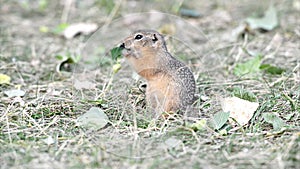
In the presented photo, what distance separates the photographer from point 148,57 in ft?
13.6

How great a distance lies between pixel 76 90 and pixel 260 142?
159 centimetres

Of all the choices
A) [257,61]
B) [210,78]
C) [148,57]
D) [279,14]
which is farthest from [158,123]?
[279,14]

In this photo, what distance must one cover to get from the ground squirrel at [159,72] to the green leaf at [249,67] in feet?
3.40

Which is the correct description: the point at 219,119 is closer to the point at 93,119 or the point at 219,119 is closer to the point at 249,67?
the point at 93,119

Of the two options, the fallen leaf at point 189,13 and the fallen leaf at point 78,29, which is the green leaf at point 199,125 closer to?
the fallen leaf at point 78,29

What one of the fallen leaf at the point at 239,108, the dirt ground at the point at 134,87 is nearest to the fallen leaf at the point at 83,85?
the dirt ground at the point at 134,87

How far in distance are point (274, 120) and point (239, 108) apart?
25 cm

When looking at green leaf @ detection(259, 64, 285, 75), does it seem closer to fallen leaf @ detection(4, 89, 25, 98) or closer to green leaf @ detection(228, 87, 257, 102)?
green leaf @ detection(228, 87, 257, 102)

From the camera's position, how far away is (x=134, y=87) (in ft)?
14.5

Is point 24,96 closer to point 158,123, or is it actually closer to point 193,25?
point 158,123

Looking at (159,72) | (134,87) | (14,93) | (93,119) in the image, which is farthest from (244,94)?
(14,93)

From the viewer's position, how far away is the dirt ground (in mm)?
3352

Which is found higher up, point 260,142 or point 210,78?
point 210,78

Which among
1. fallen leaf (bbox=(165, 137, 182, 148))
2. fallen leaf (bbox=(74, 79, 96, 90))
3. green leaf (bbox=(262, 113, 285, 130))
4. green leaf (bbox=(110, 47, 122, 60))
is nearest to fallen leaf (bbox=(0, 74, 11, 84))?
fallen leaf (bbox=(74, 79, 96, 90))
